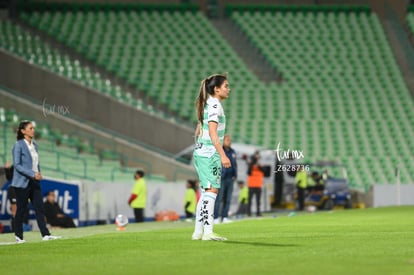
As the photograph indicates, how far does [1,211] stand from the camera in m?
25.4

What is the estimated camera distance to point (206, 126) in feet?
48.2

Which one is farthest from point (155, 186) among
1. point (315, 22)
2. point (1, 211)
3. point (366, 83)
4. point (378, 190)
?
point (315, 22)

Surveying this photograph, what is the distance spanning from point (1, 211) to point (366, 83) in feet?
87.5

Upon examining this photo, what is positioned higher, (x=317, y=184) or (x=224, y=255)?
(x=317, y=184)

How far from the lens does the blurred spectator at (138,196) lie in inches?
1137

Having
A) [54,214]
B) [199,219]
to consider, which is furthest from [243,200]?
[199,219]

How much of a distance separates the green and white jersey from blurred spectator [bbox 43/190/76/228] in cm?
1138

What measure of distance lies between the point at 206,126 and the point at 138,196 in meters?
14.6

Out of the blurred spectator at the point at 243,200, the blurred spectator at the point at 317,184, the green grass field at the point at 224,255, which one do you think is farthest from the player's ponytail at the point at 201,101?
the blurred spectator at the point at 317,184

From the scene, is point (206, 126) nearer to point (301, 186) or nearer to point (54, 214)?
point (54, 214)

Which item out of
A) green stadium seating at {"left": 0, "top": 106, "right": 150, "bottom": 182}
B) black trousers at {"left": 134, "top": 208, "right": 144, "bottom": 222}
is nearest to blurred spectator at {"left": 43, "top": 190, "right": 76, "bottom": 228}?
green stadium seating at {"left": 0, "top": 106, "right": 150, "bottom": 182}

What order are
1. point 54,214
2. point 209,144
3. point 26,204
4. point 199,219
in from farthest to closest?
point 54,214 → point 26,204 → point 199,219 → point 209,144

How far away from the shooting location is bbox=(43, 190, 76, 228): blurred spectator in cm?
2545

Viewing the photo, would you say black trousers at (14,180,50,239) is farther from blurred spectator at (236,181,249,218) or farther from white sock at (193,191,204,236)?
blurred spectator at (236,181,249,218)
